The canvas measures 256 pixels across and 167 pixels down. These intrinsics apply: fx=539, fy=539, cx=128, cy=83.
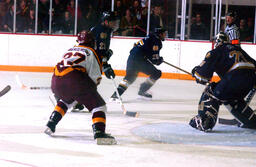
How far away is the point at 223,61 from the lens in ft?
15.8

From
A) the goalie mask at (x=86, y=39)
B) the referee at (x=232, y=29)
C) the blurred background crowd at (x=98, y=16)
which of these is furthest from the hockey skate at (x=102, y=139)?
the blurred background crowd at (x=98, y=16)

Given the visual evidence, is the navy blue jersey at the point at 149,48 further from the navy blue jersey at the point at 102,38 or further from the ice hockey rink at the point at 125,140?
the navy blue jersey at the point at 102,38

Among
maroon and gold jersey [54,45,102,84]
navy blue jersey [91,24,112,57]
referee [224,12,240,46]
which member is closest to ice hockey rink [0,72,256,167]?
maroon and gold jersey [54,45,102,84]

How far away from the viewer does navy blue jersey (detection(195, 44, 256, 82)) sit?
4777mm

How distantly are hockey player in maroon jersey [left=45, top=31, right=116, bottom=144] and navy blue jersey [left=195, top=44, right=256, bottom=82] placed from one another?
1.02 metres

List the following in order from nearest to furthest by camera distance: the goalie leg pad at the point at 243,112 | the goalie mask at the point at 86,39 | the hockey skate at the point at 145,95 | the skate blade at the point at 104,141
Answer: the skate blade at the point at 104,141
the goalie mask at the point at 86,39
the goalie leg pad at the point at 243,112
the hockey skate at the point at 145,95

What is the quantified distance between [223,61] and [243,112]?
0.55 m

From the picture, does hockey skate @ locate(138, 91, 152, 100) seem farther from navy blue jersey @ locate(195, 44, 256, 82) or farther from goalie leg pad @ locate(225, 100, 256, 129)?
navy blue jersey @ locate(195, 44, 256, 82)

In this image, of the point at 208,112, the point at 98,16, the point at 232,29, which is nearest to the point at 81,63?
the point at 208,112

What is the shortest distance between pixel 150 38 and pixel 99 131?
2.88m

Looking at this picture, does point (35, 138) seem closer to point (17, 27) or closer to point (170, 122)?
point (170, 122)

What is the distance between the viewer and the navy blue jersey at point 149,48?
6816mm

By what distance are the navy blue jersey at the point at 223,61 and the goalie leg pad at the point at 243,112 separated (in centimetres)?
36

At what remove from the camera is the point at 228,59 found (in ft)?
15.7
